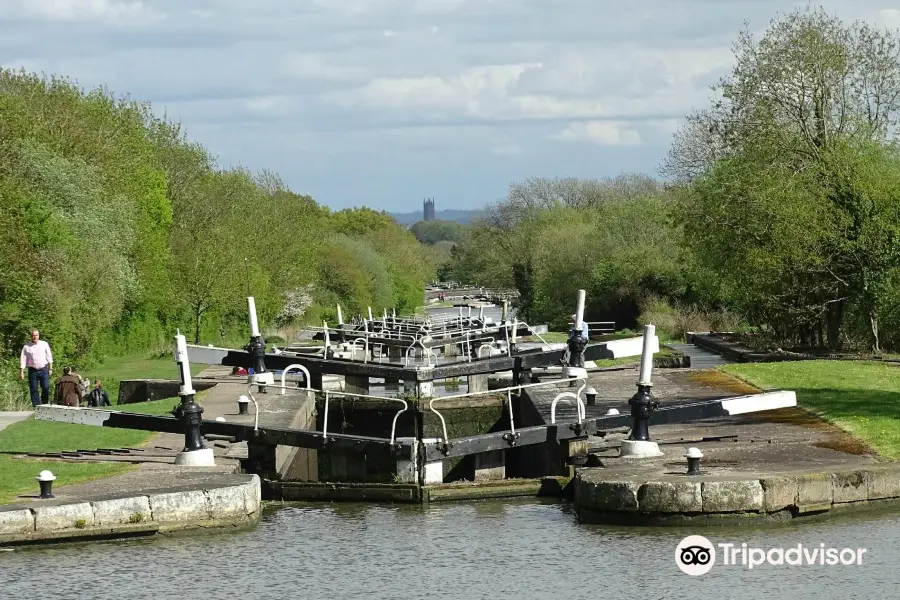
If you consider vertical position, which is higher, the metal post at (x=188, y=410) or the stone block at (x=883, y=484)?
the metal post at (x=188, y=410)

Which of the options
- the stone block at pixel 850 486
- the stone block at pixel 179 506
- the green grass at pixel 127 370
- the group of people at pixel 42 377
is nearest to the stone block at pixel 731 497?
the stone block at pixel 850 486

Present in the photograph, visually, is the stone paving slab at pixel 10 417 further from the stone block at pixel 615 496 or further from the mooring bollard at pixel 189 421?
the stone block at pixel 615 496

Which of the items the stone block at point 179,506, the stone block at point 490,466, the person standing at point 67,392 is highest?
the person standing at point 67,392

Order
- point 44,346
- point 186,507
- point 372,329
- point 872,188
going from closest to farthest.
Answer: point 186,507
point 44,346
point 872,188
point 372,329

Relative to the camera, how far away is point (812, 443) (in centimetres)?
1702

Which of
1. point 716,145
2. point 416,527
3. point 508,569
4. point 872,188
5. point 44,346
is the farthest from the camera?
point 716,145

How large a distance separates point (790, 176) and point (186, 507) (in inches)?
962

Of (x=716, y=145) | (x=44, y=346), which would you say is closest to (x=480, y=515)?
(x=44, y=346)

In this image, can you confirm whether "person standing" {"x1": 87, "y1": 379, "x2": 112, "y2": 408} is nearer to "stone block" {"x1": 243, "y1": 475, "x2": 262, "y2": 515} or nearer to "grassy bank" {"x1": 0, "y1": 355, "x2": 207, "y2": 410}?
"grassy bank" {"x1": 0, "y1": 355, "x2": 207, "y2": 410}

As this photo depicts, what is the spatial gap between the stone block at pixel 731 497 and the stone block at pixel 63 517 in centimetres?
615

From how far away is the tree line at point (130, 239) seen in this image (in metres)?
34.6

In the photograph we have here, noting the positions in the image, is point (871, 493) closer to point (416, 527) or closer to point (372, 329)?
point (416, 527)

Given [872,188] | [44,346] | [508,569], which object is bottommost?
[508,569]

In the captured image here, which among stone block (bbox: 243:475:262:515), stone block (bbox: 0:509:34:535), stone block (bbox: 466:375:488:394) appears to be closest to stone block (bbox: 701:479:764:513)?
stone block (bbox: 243:475:262:515)
